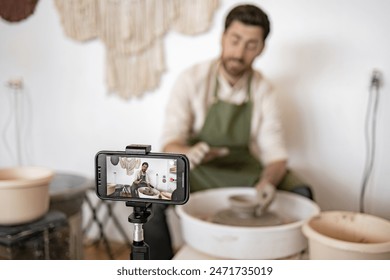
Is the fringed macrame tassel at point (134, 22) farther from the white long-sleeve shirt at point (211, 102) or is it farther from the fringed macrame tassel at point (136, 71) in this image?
the white long-sleeve shirt at point (211, 102)

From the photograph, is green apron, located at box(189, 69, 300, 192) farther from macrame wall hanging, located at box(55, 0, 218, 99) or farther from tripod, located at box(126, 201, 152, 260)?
tripod, located at box(126, 201, 152, 260)

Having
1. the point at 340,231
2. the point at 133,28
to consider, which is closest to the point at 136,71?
the point at 133,28

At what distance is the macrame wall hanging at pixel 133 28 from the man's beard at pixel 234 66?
0.12 meters

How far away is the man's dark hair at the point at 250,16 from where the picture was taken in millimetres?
1028

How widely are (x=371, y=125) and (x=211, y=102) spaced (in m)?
0.47

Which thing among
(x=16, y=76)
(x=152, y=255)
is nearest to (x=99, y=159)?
(x=152, y=255)

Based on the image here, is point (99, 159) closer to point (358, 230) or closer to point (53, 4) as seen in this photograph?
point (53, 4)

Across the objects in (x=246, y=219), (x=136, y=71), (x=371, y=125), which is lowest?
(x=246, y=219)

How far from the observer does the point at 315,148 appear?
112cm

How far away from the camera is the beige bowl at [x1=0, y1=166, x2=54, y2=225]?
0.89m

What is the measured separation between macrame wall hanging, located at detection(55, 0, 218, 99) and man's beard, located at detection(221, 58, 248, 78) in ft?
0.38

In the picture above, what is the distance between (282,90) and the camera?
1.22 m

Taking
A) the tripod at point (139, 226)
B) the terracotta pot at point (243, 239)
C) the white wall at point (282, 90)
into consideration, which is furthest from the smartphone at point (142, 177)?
the white wall at point (282, 90)

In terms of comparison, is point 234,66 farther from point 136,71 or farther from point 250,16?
point 136,71
